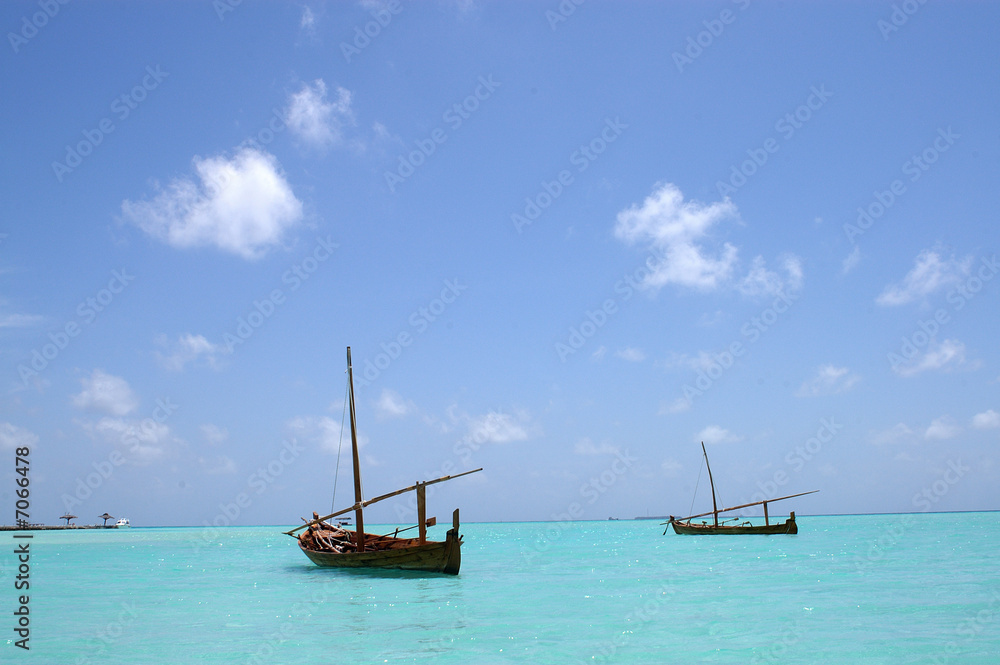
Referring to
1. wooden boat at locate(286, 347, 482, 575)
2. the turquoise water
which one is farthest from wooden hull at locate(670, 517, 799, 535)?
wooden boat at locate(286, 347, 482, 575)

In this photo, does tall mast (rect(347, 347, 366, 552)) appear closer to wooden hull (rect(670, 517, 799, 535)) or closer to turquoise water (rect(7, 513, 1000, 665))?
turquoise water (rect(7, 513, 1000, 665))

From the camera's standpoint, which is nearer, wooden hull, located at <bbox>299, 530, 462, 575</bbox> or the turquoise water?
the turquoise water

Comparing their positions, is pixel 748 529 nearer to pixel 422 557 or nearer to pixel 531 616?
pixel 422 557

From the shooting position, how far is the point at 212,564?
4734cm

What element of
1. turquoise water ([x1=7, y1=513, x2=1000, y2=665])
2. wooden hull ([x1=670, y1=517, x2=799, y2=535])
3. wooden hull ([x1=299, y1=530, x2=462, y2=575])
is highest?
wooden hull ([x1=299, y1=530, x2=462, y2=575])

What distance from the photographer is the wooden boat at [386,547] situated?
95.7ft

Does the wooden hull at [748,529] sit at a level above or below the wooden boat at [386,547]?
below

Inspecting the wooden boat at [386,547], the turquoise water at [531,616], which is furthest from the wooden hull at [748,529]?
the wooden boat at [386,547]

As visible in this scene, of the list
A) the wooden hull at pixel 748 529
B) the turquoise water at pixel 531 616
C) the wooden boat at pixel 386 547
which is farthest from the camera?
the wooden hull at pixel 748 529

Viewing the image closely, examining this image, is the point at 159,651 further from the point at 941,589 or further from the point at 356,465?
the point at 941,589

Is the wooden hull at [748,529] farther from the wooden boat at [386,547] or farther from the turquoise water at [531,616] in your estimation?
the wooden boat at [386,547]

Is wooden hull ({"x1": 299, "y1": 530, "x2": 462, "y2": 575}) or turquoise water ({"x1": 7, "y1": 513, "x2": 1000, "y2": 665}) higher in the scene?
wooden hull ({"x1": 299, "y1": 530, "x2": 462, "y2": 575})

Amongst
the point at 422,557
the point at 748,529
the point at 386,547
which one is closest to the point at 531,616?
the point at 422,557

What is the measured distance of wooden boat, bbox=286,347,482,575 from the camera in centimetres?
2916
